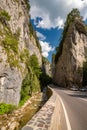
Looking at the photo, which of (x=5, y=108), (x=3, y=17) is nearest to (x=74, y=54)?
(x=3, y=17)

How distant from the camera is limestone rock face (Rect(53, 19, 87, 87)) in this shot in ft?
193

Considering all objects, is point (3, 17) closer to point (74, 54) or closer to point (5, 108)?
point (5, 108)

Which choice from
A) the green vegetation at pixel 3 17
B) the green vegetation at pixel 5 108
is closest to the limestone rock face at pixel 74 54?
the green vegetation at pixel 3 17

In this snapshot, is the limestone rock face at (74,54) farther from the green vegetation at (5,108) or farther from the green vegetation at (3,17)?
the green vegetation at (5,108)

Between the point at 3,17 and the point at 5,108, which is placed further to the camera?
the point at 3,17

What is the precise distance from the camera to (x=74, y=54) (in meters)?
61.4

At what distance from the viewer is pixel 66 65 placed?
213 ft

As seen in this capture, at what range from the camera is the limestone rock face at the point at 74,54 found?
5872 centimetres

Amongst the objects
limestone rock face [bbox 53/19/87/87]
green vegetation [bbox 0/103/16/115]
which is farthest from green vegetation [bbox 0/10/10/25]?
limestone rock face [bbox 53/19/87/87]

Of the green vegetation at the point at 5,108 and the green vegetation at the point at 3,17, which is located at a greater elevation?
the green vegetation at the point at 3,17

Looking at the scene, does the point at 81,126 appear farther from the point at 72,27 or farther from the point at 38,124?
the point at 72,27

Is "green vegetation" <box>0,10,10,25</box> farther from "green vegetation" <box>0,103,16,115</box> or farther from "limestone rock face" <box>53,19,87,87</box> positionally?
"limestone rock face" <box>53,19,87,87</box>

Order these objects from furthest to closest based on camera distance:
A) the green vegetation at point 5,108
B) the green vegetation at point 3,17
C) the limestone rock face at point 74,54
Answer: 1. the limestone rock face at point 74,54
2. the green vegetation at point 3,17
3. the green vegetation at point 5,108

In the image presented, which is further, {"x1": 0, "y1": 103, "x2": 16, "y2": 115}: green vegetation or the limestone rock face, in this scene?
the limestone rock face
